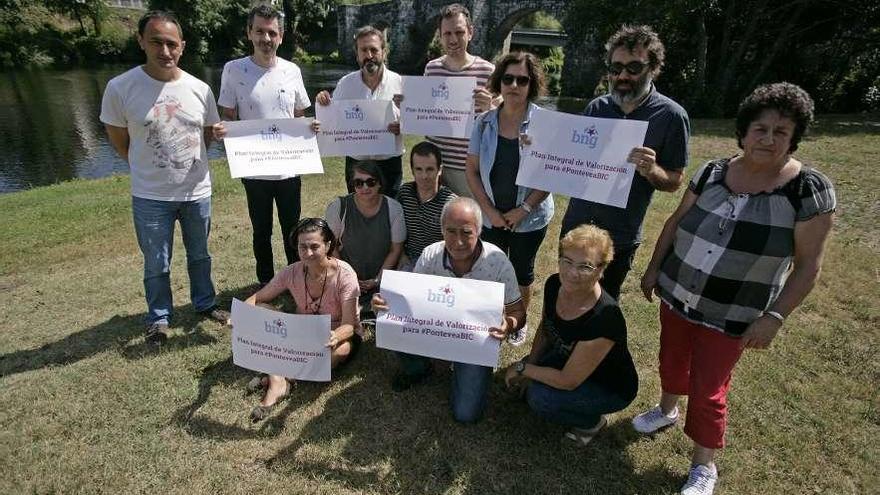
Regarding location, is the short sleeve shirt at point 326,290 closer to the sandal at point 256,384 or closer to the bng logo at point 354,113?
the sandal at point 256,384

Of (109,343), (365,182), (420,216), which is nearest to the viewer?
(365,182)

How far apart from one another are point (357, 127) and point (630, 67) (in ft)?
7.71

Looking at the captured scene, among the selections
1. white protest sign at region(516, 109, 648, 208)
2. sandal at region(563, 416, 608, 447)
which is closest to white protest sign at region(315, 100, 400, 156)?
white protest sign at region(516, 109, 648, 208)

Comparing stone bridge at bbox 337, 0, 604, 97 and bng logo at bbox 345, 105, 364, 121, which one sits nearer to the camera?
bng logo at bbox 345, 105, 364, 121

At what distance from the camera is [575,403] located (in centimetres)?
305

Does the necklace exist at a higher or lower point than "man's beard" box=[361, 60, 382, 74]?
lower

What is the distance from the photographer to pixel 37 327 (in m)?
4.56

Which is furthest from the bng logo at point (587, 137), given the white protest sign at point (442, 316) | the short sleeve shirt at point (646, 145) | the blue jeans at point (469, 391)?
the blue jeans at point (469, 391)

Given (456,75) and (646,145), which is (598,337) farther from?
(456,75)

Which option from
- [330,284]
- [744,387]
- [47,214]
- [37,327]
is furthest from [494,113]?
[47,214]

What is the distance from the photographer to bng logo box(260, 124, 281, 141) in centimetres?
414

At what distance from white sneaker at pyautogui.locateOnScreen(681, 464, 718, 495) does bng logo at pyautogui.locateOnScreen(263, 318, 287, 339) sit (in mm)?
2615

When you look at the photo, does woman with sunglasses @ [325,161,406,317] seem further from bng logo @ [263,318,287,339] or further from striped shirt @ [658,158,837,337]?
striped shirt @ [658,158,837,337]

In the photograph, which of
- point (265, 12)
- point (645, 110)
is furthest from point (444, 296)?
point (265, 12)
